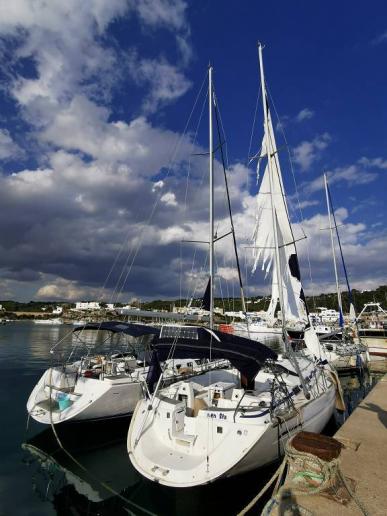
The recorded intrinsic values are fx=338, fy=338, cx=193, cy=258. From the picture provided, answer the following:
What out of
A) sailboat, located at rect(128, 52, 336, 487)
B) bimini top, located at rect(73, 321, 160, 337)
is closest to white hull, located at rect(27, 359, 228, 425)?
bimini top, located at rect(73, 321, 160, 337)

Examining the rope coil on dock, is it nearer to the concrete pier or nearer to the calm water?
the concrete pier

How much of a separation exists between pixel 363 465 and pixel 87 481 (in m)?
7.48

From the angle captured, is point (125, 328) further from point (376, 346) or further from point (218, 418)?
point (376, 346)

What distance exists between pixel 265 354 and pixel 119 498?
17.8 ft

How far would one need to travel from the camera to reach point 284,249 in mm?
18375

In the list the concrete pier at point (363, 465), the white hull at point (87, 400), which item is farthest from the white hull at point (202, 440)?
the white hull at point (87, 400)

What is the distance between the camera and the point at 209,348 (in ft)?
34.1

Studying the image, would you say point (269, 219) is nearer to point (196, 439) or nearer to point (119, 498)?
point (196, 439)

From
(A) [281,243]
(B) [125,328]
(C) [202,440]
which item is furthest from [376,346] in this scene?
(C) [202,440]

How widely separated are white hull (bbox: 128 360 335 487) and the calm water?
948 mm

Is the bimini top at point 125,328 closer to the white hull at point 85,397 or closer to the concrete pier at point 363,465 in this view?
the white hull at point 85,397

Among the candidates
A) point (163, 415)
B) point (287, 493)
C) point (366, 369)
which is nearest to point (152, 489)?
point (163, 415)

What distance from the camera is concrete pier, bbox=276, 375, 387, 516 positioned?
18.2 ft

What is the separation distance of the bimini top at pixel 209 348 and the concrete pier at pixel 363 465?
287 centimetres
